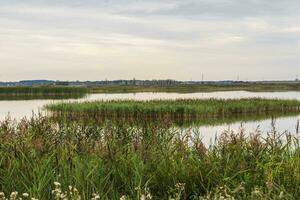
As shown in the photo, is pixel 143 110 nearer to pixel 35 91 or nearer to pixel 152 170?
pixel 152 170

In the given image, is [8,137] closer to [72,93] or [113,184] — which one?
[113,184]

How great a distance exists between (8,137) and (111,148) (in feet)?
10.7

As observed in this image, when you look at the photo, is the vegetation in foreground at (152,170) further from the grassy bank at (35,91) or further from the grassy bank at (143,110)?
the grassy bank at (35,91)

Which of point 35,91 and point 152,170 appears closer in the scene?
point 152,170

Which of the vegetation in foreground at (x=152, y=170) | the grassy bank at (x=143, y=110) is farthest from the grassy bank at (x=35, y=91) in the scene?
the vegetation in foreground at (x=152, y=170)

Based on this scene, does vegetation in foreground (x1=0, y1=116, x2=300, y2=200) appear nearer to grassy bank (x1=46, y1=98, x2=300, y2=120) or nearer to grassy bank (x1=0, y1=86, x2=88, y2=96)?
grassy bank (x1=46, y1=98, x2=300, y2=120)

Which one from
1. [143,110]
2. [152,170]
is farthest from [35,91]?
[152,170]

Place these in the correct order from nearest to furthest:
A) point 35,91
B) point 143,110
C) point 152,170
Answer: point 152,170, point 143,110, point 35,91

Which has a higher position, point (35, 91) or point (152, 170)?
point (152, 170)

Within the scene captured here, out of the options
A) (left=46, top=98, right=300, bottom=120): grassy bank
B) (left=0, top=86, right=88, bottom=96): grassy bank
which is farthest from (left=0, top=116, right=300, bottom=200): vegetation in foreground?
(left=0, top=86, right=88, bottom=96): grassy bank

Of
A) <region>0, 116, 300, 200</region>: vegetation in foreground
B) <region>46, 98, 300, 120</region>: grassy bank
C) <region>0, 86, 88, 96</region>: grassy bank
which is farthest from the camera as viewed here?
<region>0, 86, 88, 96</region>: grassy bank

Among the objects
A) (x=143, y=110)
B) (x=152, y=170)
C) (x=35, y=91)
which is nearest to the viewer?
(x=152, y=170)

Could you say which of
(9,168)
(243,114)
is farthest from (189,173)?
(243,114)

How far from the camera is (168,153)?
10.4m
